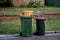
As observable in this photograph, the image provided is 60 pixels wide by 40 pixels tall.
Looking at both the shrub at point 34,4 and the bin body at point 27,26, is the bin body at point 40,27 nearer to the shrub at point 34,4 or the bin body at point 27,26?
the bin body at point 27,26

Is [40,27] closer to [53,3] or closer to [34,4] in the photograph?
[34,4]

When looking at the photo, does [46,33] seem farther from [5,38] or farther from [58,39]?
[5,38]

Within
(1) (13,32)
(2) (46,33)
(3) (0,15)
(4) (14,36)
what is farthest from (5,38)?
(3) (0,15)

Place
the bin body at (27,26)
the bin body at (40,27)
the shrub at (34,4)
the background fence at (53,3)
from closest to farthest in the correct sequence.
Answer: the bin body at (27,26) < the bin body at (40,27) < the shrub at (34,4) < the background fence at (53,3)

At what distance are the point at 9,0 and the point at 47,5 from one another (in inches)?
163

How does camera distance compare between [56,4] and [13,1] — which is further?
[56,4]

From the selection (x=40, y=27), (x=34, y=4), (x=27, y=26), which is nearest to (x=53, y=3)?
(x=34, y=4)

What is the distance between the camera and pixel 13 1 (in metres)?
21.5

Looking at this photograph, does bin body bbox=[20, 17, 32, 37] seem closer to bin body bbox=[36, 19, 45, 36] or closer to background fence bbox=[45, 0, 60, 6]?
bin body bbox=[36, 19, 45, 36]

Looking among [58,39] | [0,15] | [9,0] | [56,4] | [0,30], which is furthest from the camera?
[56,4]

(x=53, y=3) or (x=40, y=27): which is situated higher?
(x=53, y=3)

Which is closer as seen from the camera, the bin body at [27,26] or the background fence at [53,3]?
the bin body at [27,26]

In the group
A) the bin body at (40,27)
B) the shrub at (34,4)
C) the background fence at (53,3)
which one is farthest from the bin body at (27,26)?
the background fence at (53,3)

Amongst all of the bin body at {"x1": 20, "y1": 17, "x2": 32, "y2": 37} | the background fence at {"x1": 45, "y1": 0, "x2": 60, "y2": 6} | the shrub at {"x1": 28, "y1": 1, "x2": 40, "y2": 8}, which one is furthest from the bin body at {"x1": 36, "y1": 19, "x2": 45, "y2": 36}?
the background fence at {"x1": 45, "y1": 0, "x2": 60, "y2": 6}
